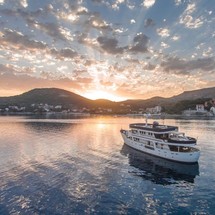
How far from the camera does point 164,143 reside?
176 feet

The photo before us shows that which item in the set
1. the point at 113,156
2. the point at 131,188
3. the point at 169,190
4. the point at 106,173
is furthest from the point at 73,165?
the point at 169,190

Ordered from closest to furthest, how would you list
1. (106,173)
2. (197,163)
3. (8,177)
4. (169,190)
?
(169,190) → (8,177) → (106,173) → (197,163)

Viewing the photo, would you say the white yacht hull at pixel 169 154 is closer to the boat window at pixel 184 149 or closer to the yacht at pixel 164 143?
the yacht at pixel 164 143

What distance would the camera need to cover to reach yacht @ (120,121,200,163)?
4992 cm

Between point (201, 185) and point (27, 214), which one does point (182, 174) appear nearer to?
point (201, 185)

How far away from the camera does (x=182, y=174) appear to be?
139 feet

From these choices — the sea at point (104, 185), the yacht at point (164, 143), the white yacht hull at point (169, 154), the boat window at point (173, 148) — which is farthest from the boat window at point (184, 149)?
the sea at point (104, 185)

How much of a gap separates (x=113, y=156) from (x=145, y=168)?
12314mm

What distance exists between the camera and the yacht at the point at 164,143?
164 feet

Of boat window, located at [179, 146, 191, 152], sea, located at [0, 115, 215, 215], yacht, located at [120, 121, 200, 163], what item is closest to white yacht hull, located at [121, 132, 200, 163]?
yacht, located at [120, 121, 200, 163]

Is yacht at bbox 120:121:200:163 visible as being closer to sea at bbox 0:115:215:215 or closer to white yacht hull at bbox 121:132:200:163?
white yacht hull at bbox 121:132:200:163

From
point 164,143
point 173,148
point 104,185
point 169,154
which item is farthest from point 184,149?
point 104,185

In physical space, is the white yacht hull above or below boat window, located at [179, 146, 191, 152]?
below

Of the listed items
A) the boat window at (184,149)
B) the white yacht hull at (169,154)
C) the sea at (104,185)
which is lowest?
the sea at (104,185)
